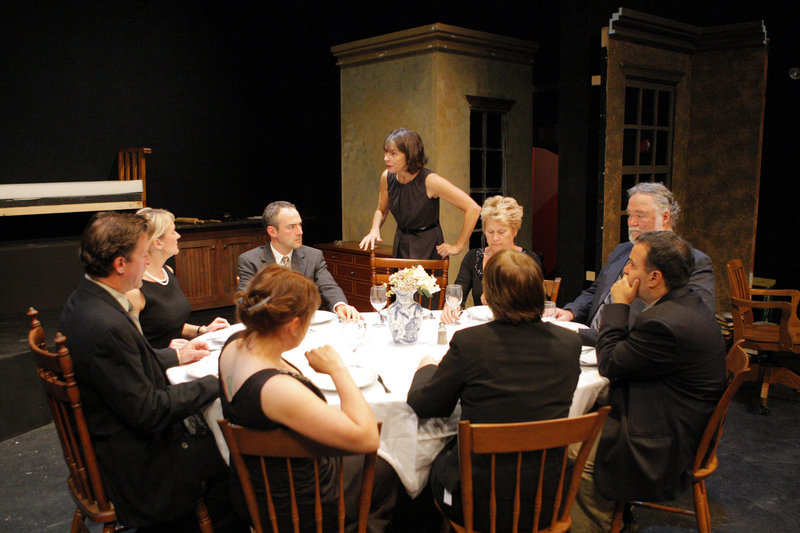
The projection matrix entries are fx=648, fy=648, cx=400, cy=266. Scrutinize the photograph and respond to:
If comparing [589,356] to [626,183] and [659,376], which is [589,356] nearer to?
[659,376]

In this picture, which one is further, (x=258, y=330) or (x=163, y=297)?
(x=163, y=297)

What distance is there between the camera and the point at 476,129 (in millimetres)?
6262

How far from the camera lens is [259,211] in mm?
7613

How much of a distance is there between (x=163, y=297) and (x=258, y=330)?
1355 mm

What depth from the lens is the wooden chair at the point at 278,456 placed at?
5.26 feet

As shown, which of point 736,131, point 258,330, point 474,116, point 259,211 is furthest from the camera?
point 259,211

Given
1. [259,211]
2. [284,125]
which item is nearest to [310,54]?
[284,125]

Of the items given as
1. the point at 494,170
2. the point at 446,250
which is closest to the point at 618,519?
the point at 446,250

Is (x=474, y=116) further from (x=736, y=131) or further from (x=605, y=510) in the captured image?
(x=605, y=510)

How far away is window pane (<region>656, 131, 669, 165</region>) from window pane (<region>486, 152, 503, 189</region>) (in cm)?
156

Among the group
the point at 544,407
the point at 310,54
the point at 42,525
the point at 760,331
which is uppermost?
the point at 310,54

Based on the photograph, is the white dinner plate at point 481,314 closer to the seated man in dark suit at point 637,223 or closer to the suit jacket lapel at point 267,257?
the seated man in dark suit at point 637,223

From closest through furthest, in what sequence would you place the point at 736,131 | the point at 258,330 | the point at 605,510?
1. the point at 258,330
2. the point at 605,510
3. the point at 736,131

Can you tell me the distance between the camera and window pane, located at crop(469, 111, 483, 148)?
6.22m
